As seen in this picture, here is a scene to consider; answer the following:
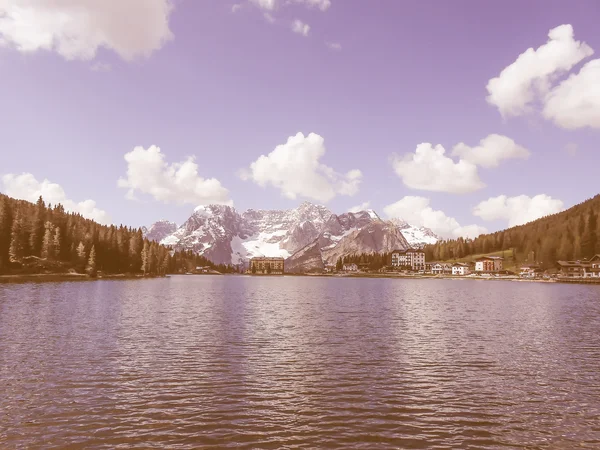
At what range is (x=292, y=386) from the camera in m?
33.2

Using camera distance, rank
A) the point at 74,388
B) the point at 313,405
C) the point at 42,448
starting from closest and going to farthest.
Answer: the point at 42,448 → the point at 313,405 → the point at 74,388

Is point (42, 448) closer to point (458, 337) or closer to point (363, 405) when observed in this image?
point (363, 405)

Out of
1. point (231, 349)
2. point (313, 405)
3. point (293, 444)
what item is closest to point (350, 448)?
point (293, 444)

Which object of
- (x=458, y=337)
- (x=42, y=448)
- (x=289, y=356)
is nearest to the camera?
(x=42, y=448)

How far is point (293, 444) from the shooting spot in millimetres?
22578

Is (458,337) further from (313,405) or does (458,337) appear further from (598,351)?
(313,405)

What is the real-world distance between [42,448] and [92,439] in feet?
7.25

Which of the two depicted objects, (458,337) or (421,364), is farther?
(458,337)

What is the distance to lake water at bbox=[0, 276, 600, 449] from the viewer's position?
23.9m

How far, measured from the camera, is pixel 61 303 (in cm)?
8844

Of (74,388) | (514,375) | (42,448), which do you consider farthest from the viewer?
(514,375)

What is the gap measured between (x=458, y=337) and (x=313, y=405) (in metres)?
33.1

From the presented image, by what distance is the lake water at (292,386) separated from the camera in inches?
940

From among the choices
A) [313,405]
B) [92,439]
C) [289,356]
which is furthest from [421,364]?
[92,439]
